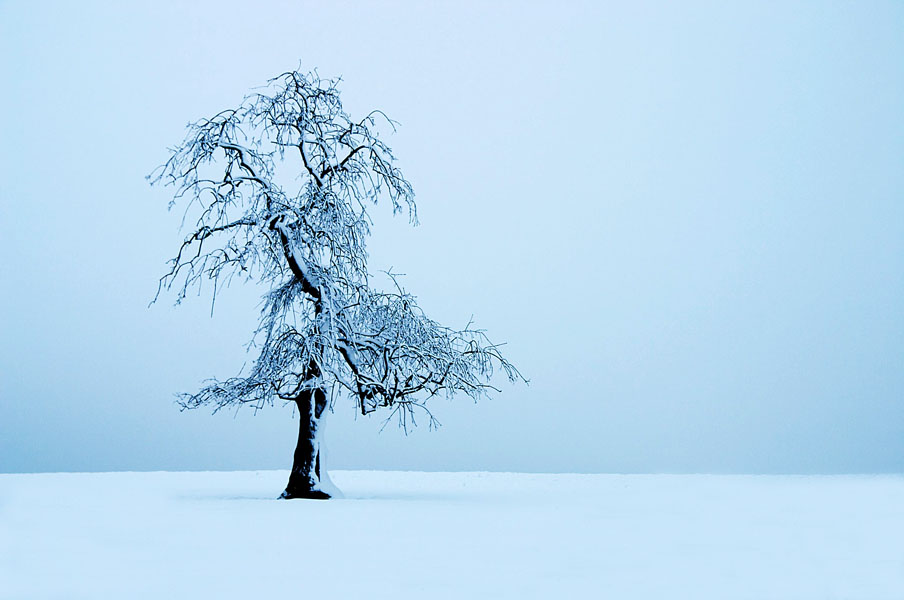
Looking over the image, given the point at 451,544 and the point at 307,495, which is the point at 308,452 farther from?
the point at 451,544

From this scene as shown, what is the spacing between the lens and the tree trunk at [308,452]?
10945 mm

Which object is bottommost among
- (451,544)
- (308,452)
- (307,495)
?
(451,544)

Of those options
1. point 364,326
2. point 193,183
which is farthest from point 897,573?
point 193,183

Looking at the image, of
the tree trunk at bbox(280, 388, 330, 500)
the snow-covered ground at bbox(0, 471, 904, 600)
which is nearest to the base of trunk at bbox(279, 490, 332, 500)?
the tree trunk at bbox(280, 388, 330, 500)

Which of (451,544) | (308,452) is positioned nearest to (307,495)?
(308,452)

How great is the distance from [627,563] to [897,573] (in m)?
1.52

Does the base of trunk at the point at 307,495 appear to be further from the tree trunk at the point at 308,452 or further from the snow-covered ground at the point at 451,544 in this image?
the snow-covered ground at the point at 451,544

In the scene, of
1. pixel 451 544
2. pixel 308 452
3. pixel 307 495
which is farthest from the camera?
pixel 308 452

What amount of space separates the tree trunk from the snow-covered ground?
1.78 ft

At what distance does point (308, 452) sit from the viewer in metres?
11.1

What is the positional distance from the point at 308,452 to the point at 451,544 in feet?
14.9

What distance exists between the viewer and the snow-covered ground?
521 centimetres

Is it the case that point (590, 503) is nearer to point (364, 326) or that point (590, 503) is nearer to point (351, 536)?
point (364, 326)

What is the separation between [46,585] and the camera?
17.0 ft
